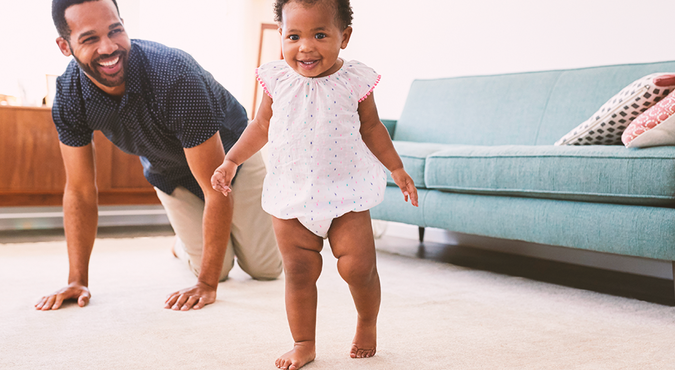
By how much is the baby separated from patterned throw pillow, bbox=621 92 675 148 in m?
0.94

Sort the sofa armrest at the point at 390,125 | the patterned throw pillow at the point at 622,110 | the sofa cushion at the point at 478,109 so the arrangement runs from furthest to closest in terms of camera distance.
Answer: the sofa armrest at the point at 390,125
the sofa cushion at the point at 478,109
the patterned throw pillow at the point at 622,110

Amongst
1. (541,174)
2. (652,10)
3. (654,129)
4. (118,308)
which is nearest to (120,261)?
(118,308)

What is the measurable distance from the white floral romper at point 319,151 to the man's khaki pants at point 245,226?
838 millimetres

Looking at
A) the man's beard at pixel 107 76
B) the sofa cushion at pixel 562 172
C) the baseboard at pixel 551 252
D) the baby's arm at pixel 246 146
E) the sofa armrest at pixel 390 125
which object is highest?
the man's beard at pixel 107 76

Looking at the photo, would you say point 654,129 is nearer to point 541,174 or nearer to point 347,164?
point 541,174

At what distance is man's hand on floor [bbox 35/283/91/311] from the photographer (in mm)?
1488

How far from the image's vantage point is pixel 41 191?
296 cm

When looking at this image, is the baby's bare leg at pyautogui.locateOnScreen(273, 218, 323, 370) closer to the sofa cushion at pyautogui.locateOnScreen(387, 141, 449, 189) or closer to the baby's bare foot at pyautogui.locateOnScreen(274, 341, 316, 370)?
the baby's bare foot at pyautogui.locateOnScreen(274, 341, 316, 370)

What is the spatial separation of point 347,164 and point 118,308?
32.7 inches

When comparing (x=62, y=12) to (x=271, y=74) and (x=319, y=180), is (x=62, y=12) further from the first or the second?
(x=319, y=180)

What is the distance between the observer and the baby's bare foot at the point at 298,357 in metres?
1.06

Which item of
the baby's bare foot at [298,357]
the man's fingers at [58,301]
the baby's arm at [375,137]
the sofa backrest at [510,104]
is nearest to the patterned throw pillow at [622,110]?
the sofa backrest at [510,104]

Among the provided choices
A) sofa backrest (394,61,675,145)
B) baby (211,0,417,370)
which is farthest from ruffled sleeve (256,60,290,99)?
sofa backrest (394,61,675,145)

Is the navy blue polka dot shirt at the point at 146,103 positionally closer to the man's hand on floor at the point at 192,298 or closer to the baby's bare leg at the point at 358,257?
the man's hand on floor at the point at 192,298
